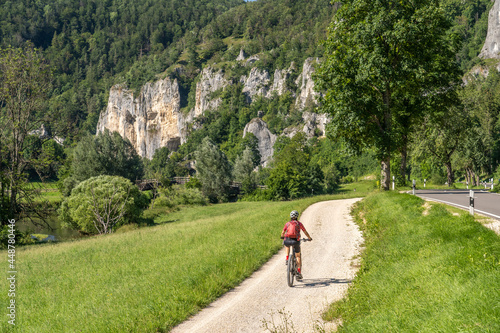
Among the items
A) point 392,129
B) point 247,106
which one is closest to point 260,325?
point 392,129

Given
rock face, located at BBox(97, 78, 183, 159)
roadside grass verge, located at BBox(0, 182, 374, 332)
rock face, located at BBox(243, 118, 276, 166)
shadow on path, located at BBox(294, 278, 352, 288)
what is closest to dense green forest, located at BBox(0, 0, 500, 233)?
rock face, located at BBox(243, 118, 276, 166)

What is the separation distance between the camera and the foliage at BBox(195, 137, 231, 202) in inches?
2611

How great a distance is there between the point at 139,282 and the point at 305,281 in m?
4.93

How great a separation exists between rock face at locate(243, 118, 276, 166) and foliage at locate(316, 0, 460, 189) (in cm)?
11254

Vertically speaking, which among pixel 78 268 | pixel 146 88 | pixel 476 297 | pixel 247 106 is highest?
pixel 146 88

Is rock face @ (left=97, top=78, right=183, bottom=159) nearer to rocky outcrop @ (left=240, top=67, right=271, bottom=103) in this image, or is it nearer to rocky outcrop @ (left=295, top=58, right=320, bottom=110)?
rocky outcrop @ (left=240, top=67, right=271, bottom=103)

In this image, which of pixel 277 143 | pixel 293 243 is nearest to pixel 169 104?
pixel 277 143

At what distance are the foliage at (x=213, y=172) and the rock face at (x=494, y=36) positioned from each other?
102005 mm

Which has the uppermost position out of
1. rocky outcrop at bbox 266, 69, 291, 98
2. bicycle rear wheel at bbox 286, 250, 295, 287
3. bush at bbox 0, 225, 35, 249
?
rocky outcrop at bbox 266, 69, 291, 98

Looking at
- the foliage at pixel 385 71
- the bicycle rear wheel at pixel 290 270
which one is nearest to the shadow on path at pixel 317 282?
the bicycle rear wheel at pixel 290 270

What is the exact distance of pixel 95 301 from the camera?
973cm

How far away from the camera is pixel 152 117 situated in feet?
616

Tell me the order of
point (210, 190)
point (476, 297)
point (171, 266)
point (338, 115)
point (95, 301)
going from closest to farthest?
point (476, 297)
point (95, 301)
point (171, 266)
point (338, 115)
point (210, 190)

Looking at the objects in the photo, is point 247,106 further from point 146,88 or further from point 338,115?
point 338,115
